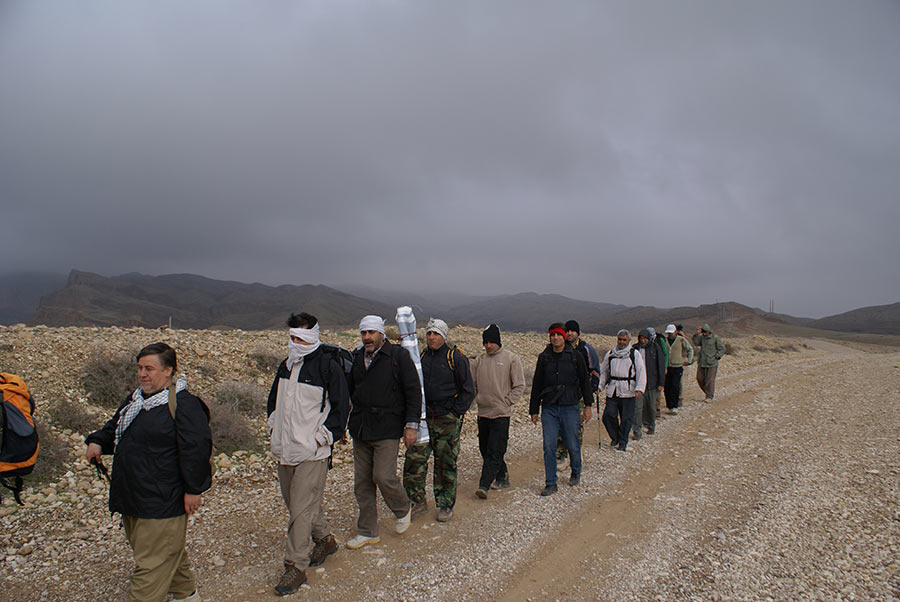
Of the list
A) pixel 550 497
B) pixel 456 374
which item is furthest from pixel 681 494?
pixel 456 374

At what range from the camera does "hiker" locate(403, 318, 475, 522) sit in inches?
226

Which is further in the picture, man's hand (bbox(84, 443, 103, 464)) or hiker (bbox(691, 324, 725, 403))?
hiker (bbox(691, 324, 725, 403))

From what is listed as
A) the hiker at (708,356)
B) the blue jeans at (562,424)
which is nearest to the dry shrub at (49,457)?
the blue jeans at (562,424)

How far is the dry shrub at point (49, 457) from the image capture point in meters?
6.27

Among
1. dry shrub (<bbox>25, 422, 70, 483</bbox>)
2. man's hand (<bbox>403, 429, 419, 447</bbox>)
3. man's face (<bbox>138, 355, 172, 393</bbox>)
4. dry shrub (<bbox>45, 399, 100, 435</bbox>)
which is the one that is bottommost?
dry shrub (<bbox>25, 422, 70, 483</bbox>)

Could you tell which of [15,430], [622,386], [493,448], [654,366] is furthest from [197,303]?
[15,430]

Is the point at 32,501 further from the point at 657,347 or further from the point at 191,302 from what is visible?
the point at 191,302

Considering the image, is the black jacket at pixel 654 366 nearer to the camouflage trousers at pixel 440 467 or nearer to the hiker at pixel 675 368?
the hiker at pixel 675 368

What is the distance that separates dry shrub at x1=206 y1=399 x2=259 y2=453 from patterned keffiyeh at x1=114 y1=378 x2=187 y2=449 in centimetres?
437

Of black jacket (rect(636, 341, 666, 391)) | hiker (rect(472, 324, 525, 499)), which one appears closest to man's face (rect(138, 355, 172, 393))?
hiker (rect(472, 324, 525, 499))

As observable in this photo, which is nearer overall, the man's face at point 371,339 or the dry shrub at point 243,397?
the man's face at point 371,339

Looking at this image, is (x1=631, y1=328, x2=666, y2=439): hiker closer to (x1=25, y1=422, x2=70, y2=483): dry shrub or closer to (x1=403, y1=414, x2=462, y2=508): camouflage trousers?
(x1=403, y1=414, x2=462, y2=508): camouflage trousers

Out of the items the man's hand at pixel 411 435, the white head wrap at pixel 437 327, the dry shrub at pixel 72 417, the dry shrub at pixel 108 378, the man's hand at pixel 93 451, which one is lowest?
the dry shrub at pixel 72 417

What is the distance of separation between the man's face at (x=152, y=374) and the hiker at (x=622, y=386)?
7184mm
